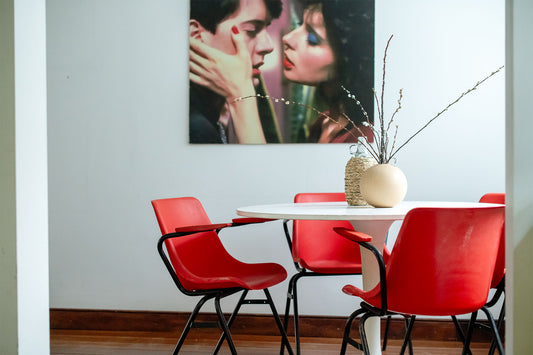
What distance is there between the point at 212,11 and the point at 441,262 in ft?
7.96

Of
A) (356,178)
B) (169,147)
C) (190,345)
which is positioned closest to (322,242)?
(356,178)

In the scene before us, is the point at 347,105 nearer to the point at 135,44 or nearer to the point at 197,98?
the point at 197,98

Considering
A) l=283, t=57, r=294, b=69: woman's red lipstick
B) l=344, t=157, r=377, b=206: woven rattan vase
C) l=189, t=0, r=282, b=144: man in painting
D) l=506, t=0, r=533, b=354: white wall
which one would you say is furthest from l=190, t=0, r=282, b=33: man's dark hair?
l=506, t=0, r=533, b=354: white wall

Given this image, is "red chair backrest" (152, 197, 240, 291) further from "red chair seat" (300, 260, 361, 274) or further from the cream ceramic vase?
the cream ceramic vase

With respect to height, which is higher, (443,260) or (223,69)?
(223,69)

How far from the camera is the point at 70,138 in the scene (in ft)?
11.1

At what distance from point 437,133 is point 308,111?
88cm

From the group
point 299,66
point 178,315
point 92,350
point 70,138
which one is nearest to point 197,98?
point 299,66

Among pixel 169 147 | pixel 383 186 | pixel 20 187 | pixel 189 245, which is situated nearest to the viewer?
pixel 20 187

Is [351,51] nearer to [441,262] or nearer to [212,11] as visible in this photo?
[212,11]

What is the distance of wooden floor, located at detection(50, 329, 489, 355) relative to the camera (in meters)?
2.83

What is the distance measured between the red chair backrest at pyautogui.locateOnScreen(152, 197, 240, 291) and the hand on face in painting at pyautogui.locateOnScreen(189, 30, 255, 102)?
1054 mm

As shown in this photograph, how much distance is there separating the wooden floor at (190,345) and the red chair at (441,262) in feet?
4.47

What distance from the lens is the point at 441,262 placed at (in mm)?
1550
